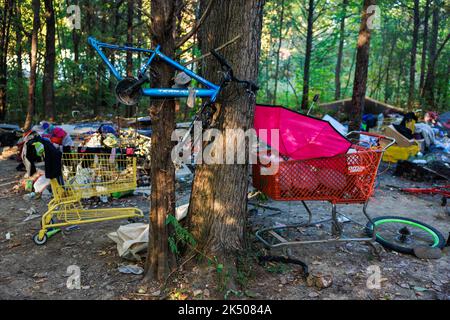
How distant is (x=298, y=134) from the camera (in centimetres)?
405

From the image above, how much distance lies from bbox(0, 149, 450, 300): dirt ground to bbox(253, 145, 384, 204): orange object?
697mm

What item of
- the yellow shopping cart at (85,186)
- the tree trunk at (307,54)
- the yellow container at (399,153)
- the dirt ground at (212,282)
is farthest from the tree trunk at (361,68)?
the yellow shopping cart at (85,186)

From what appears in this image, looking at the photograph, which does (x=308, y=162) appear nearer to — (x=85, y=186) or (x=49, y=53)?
(x=85, y=186)

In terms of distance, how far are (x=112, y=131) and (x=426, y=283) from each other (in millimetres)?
6642

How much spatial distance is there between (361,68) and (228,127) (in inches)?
274

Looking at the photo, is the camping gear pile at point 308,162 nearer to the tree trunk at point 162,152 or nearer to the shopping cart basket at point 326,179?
the shopping cart basket at point 326,179

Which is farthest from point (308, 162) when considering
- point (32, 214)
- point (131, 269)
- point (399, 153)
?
point (399, 153)

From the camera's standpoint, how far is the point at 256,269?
3807mm

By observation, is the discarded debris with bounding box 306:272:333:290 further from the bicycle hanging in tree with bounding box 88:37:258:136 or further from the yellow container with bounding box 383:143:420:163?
the yellow container with bounding box 383:143:420:163

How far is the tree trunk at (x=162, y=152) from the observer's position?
3.23m

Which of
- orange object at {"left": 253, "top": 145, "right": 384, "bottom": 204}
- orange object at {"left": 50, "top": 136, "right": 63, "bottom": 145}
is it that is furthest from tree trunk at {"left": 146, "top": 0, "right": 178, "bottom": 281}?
orange object at {"left": 50, "top": 136, "right": 63, "bottom": 145}

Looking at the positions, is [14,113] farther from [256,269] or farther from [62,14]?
[256,269]

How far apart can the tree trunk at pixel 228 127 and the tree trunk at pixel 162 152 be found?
0.41m

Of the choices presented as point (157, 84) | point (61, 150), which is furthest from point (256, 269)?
point (61, 150)
